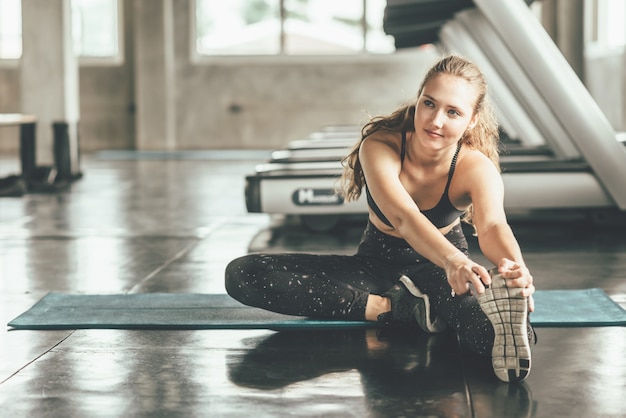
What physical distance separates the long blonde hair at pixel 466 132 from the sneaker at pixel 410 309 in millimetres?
379

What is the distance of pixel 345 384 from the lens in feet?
8.05

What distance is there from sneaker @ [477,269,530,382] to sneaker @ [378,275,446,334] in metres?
0.49

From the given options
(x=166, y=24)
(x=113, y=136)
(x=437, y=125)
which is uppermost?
(x=166, y=24)

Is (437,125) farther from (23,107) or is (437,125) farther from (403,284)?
(23,107)

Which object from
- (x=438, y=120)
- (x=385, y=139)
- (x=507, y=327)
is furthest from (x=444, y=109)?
(x=507, y=327)

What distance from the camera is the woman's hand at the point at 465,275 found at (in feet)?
7.81

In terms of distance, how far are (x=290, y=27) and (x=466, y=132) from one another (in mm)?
12844

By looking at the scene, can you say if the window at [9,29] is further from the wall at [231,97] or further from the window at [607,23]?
the window at [607,23]

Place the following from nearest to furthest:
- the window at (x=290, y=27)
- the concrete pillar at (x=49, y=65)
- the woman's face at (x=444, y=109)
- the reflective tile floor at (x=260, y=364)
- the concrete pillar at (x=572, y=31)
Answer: the reflective tile floor at (x=260, y=364)
the woman's face at (x=444, y=109)
the concrete pillar at (x=49, y=65)
the concrete pillar at (x=572, y=31)
the window at (x=290, y=27)

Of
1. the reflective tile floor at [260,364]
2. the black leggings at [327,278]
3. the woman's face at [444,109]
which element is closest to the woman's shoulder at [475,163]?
the woman's face at [444,109]

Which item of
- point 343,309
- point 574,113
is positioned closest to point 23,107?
point 574,113

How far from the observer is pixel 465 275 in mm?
2410

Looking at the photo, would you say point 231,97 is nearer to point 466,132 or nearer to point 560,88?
point 560,88

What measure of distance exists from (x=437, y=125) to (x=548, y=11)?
1259cm
